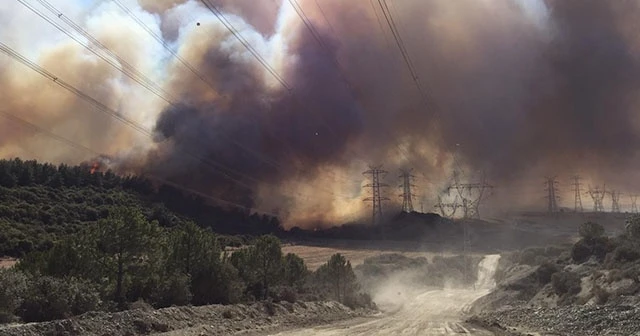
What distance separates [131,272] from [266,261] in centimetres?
2474

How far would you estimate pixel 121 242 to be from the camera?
1549 inches

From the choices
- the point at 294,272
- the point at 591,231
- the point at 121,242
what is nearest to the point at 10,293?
the point at 121,242

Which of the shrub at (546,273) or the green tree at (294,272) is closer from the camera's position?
the green tree at (294,272)

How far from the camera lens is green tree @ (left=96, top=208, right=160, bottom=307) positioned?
39.1 meters

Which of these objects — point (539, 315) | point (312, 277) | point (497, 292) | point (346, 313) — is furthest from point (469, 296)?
point (539, 315)

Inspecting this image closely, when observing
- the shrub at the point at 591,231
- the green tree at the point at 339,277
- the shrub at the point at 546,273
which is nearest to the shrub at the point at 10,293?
the green tree at the point at 339,277

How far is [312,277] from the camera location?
92688mm

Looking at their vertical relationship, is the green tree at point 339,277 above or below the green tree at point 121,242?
below

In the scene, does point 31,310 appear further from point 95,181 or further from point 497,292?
point 95,181

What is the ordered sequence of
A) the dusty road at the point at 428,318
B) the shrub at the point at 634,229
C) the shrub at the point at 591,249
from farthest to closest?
the shrub at the point at 591,249 < the shrub at the point at 634,229 < the dusty road at the point at 428,318

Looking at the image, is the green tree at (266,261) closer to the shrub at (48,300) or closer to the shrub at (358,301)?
the shrub at (358,301)

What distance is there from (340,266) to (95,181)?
9174 cm

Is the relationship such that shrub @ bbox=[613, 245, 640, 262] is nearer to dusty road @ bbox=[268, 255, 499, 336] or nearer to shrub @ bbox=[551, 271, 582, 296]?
shrub @ bbox=[551, 271, 582, 296]

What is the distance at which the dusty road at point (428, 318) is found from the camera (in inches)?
1747
